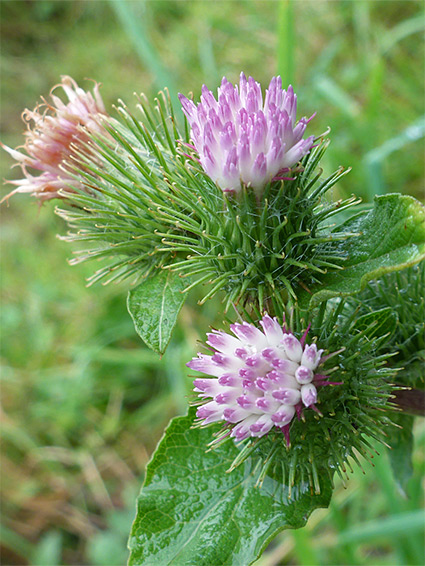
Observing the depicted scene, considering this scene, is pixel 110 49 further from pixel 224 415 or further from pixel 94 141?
pixel 224 415

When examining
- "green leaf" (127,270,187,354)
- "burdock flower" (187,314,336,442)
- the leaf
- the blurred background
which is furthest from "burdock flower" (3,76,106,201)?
the blurred background

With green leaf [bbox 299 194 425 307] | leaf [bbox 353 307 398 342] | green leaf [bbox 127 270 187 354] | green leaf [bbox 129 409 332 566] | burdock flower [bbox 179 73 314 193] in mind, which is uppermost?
burdock flower [bbox 179 73 314 193]

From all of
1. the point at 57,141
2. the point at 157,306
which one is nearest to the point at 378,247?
the point at 157,306

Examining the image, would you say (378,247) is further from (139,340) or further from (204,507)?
(139,340)

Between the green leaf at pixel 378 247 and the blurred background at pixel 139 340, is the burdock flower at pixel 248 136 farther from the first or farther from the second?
the blurred background at pixel 139 340

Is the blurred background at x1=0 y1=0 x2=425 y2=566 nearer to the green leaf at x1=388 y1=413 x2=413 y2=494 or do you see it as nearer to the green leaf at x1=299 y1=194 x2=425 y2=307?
the green leaf at x1=388 y1=413 x2=413 y2=494

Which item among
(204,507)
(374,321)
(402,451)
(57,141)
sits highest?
(57,141)

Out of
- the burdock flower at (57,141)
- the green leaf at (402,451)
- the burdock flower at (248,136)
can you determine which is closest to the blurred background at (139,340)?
the green leaf at (402,451)
